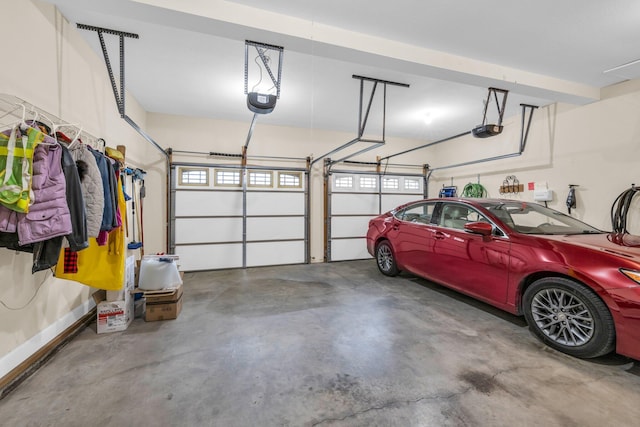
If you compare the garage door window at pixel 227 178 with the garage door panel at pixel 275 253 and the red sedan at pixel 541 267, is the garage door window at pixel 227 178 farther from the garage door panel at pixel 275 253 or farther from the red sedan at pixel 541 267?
the red sedan at pixel 541 267

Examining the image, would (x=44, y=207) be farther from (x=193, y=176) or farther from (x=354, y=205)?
(x=354, y=205)

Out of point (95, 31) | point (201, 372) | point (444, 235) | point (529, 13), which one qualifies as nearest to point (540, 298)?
point (444, 235)

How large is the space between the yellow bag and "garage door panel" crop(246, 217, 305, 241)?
2966mm

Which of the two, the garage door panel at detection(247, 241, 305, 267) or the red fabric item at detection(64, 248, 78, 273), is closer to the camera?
the red fabric item at detection(64, 248, 78, 273)

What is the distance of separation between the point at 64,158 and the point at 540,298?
3.89m

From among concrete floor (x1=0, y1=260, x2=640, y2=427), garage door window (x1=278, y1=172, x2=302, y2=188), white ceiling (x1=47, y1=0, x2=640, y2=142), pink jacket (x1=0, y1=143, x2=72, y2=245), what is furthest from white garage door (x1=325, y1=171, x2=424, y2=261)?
pink jacket (x1=0, y1=143, x2=72, y2=245)

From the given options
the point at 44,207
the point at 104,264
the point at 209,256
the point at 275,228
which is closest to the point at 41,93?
the point at 44,207

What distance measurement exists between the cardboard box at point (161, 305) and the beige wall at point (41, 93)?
0.62 metres

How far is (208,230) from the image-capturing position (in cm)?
506

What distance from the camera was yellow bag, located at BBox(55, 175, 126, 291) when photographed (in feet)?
7.26

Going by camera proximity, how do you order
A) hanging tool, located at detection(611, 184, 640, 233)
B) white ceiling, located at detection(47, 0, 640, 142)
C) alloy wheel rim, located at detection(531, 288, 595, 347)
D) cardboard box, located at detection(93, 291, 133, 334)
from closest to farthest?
alloy wheel rim, located at detection(531, 288, 595, 347) < white ceiling, located at detection(47, 0, 640, 142) < cardboard box, located at detection(93, 291, 133, 334) < hanging tool, located at detection(611, 184, 640, 233)

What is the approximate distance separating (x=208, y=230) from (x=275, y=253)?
142 cm

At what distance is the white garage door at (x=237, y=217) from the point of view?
496 cm

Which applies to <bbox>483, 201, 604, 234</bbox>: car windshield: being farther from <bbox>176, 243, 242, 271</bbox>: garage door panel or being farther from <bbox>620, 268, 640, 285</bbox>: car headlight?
<bbox>176, 243, 242, 271</bbox>: garage door panel
